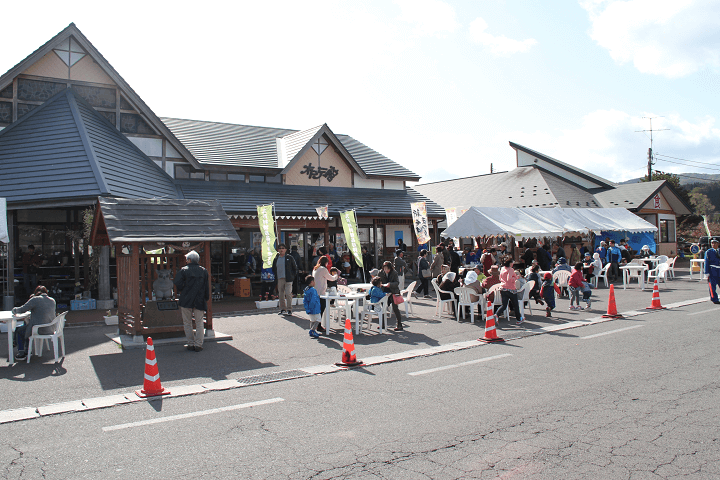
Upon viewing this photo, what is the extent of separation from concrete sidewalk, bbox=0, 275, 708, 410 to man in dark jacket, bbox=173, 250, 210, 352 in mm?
301

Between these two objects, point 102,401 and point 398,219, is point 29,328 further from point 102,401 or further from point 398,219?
A: point 398,219

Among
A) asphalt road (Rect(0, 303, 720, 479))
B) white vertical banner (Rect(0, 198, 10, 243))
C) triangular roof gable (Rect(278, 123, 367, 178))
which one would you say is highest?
triangular roof gable (Rect(278, 123, 367, 178))

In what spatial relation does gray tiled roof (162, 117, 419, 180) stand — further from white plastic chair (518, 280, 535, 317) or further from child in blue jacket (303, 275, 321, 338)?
white plastic chair (518, 280, 535, 317)

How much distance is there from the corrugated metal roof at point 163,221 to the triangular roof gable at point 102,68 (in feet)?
28.0

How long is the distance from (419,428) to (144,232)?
660 cm

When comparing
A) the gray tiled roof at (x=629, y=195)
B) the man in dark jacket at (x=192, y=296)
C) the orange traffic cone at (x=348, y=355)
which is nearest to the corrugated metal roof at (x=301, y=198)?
the man in dark jacket at (x=192, y=296)

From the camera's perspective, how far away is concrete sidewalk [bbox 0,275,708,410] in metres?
6.83

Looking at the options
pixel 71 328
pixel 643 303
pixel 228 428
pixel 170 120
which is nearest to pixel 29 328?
pixel 71 328

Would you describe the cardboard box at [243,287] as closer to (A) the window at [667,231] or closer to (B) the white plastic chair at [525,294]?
(B) the white plastic chair at [525,294]

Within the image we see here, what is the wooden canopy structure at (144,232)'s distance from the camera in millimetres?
9242

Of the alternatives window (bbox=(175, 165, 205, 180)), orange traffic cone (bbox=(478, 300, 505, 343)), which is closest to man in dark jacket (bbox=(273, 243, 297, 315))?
orange traffic cone (bbox=(478, 300, 505, 343))

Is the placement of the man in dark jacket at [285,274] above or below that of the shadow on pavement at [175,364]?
above

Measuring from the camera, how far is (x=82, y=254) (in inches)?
637

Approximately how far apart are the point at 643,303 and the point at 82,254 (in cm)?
1709
